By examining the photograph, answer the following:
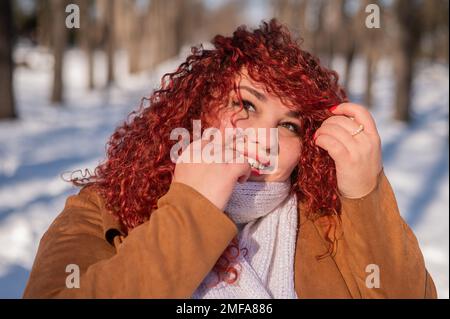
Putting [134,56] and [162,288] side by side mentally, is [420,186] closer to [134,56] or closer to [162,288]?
[162,288]

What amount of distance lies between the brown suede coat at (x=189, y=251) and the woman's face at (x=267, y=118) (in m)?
0.23

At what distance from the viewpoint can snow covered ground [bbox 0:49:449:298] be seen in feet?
13.4

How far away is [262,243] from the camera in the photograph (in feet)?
5.43

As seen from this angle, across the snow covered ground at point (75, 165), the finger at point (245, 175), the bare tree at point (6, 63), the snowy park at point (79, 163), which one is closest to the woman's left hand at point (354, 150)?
the finger at point (245, 175)

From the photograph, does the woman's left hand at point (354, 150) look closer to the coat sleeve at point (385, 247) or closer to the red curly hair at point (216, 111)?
the coat sleeve at point (385, 247)

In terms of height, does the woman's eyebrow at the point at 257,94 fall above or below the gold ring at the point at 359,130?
above

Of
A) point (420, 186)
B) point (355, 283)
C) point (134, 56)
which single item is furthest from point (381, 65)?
point (355, 283)

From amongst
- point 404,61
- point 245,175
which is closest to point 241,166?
point 245,175

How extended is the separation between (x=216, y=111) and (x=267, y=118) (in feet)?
0.53

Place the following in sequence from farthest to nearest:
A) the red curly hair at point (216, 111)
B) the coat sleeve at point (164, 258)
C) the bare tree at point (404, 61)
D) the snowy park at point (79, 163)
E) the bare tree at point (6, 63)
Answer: the bare tree at point (404, 61) < the bare tree at point (6, 63) < the snowy park at point (79, 163) < the red curly hair at point (216, 111) < the coat sleeve at point (164, 258)

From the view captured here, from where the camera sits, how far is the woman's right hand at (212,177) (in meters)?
1.31

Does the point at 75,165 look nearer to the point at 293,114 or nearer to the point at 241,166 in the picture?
the point at 293,114

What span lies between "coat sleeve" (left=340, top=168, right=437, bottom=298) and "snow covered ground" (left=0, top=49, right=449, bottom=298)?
42.3 inches

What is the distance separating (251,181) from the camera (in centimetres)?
154
